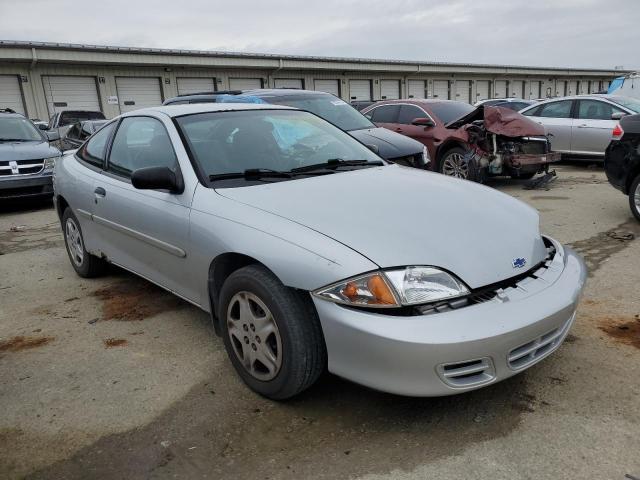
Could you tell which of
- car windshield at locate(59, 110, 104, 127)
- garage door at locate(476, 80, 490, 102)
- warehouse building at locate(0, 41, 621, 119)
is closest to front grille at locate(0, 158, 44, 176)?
car windshield at locate(59, 110, 104, 127)

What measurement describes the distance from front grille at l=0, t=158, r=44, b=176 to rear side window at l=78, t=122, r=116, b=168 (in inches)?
177

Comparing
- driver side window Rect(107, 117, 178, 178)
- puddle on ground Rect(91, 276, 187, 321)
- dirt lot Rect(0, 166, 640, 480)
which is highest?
driver side window Rect(107, 117, 178, 178)

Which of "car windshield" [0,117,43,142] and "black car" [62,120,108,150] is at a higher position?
"car windshield" [0,117,43,142]

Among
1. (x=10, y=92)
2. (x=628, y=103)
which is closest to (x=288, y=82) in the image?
(x=10, y=92)

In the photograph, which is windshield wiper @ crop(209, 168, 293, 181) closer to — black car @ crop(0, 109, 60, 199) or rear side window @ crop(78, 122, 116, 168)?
rear side window @ crop(78, 122, 116, 168)

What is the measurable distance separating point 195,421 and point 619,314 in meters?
2.86

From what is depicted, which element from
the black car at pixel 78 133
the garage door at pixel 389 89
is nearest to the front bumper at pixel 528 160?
the black car at pixel 78 133

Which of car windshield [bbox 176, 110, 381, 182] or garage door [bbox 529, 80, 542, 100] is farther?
garage door [bbox 529, 80, 542, 100]

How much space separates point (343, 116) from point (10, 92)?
18.0 m

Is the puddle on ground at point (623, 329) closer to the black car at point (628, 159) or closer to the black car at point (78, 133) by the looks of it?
the black car at point (628, 159)

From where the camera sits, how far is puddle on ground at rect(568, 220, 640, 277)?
4953 millimetres

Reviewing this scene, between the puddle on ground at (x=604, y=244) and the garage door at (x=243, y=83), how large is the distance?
2353 centimetres

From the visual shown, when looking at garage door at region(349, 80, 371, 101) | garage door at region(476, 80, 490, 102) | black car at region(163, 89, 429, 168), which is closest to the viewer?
black car at region(163, 89, 429, 168)

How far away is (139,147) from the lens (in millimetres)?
3965
